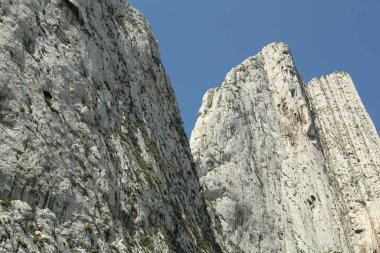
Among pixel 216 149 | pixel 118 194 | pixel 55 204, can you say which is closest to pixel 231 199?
pixel 216 149

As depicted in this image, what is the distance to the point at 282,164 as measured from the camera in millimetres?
49938

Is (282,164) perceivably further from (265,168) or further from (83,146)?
(83,146)

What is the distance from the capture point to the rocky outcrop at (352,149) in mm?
51500

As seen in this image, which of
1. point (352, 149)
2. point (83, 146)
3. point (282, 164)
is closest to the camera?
point (83, 146)

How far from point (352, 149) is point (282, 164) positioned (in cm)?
1535

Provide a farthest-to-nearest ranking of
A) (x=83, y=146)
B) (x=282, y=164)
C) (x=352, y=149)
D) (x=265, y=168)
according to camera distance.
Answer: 1. (x=352, y=149)
2. (x=282, y=164)
3. (x=265, y=168)
4. (x=83, y=146)

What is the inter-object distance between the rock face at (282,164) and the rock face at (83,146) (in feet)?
35.6

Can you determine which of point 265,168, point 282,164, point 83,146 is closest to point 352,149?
point 282,164

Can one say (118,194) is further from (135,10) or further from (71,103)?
(135,10)

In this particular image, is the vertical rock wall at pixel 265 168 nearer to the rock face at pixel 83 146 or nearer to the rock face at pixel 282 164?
the rock face at pixel 282 164

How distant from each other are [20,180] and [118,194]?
4.93 m

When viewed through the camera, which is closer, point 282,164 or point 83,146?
point 83,146

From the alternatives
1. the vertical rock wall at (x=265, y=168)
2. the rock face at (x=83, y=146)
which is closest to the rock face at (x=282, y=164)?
the vertical rock wall at (x=265, y=168)

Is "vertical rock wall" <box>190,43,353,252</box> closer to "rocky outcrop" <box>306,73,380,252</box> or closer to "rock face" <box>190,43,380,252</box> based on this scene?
"rock face" <box>190,43,380,252</box>
